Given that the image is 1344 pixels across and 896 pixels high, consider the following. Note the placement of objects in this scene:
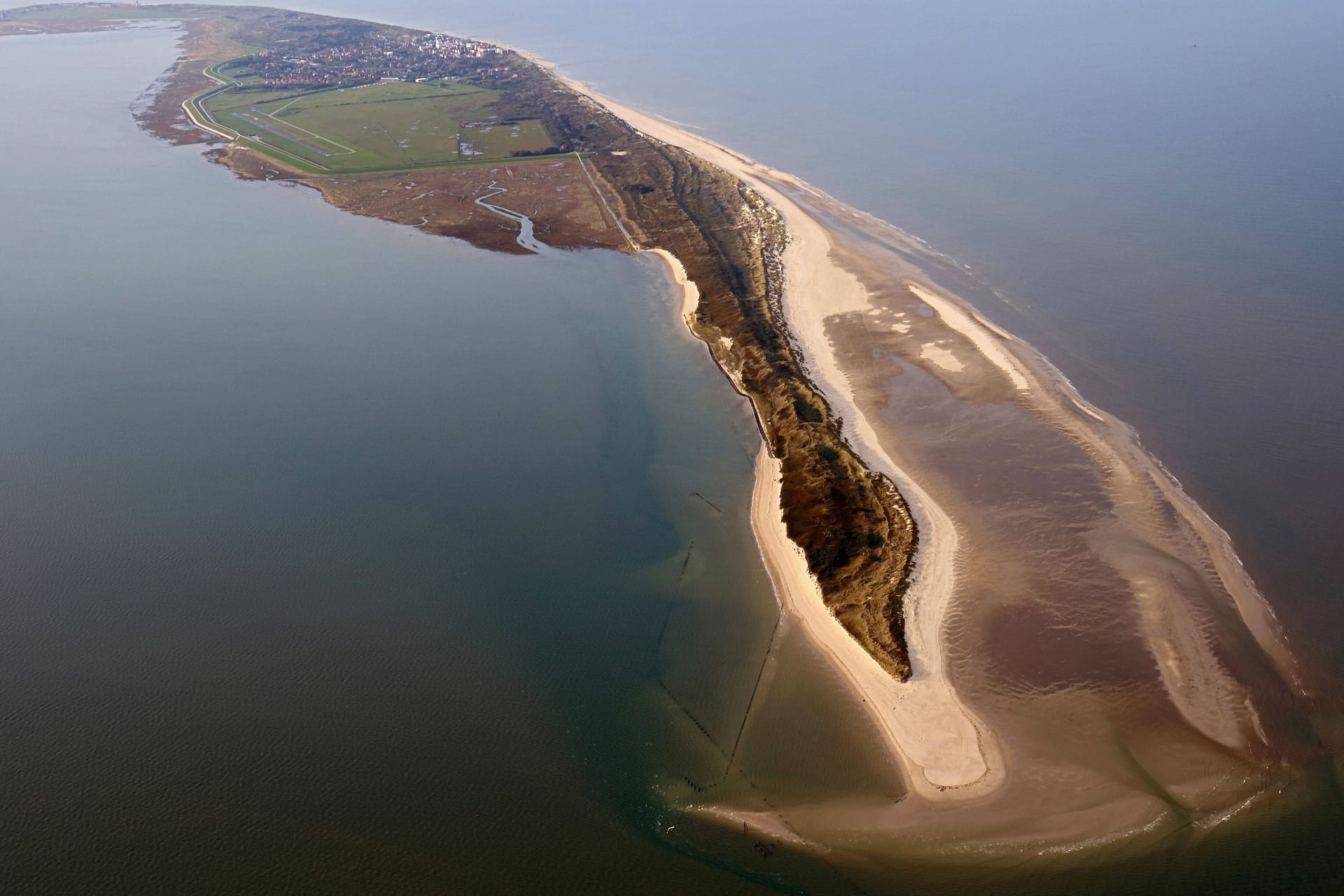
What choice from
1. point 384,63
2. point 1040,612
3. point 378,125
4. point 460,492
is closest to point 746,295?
point 460,492

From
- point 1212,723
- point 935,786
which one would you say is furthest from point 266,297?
point 1212,723

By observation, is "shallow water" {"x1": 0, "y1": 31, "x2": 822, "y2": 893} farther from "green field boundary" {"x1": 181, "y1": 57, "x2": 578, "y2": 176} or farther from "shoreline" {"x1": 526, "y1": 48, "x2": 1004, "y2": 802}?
"green field boundary" {"x1": 181, "y1": 57, "x2": 578, "y2": 176}

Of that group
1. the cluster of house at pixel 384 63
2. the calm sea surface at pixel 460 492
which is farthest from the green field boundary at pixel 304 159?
the cluster of house at pixel 384 63

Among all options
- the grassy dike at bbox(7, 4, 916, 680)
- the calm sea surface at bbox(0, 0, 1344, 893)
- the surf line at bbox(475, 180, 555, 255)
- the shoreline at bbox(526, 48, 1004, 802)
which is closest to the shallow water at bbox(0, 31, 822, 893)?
the calm sea surface at bbox(0, 0, 1344, 893)

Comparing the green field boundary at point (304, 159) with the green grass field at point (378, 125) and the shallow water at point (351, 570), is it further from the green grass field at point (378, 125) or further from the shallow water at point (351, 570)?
the shallow water at point (351, 570)

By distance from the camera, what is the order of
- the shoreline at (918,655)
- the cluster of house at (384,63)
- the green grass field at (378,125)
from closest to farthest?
the shoreline at (918,655)
the green grass field at (378,125)
the cluster of house at (384,63)
